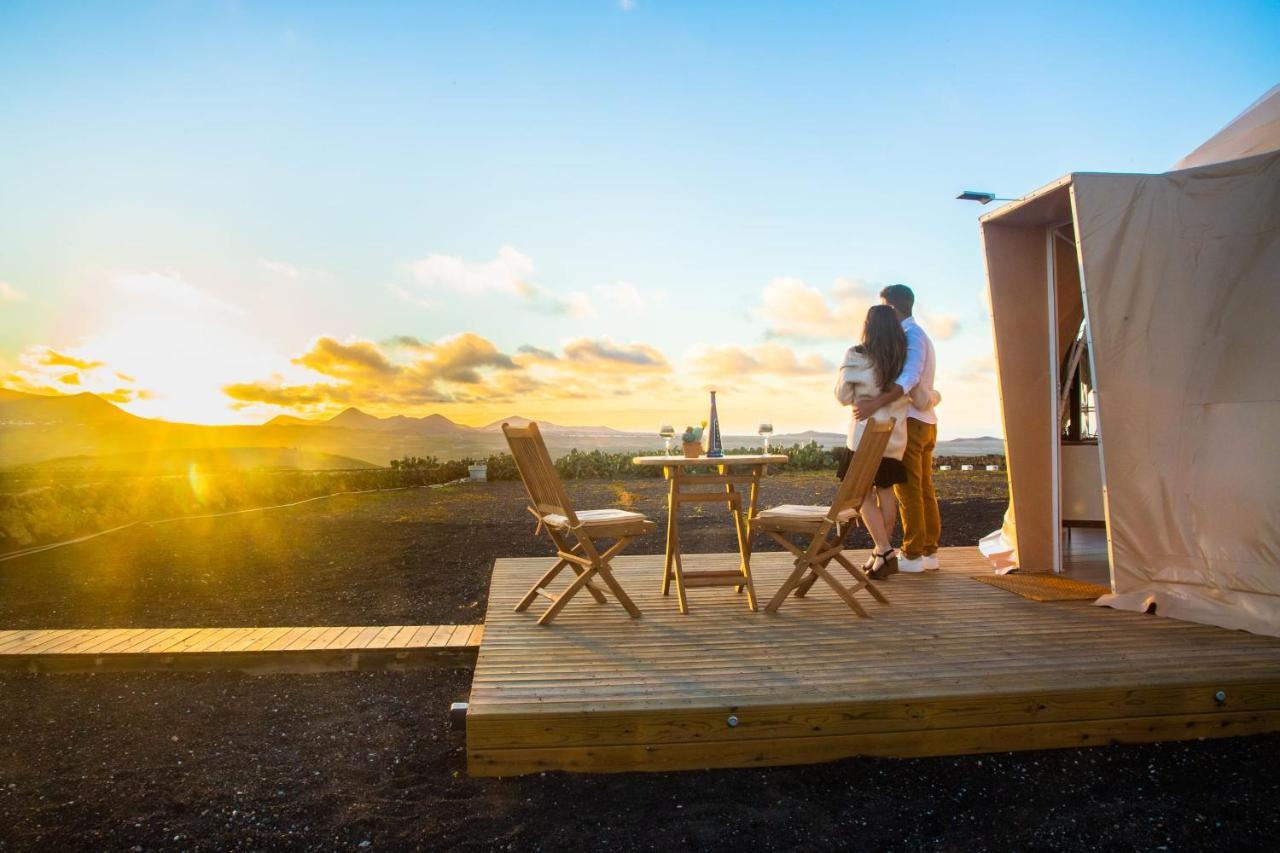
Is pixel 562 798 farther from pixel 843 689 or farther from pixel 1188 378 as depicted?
pixel 1188 378

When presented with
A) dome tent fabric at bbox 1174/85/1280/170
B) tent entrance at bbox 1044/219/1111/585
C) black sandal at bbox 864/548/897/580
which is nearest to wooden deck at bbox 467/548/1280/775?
black sandal at bbox 864/548/897/580

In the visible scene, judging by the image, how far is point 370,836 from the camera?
2672 millimetres

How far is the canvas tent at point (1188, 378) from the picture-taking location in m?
3.99

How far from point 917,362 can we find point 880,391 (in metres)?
0.28

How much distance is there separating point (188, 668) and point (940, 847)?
369 centimetres

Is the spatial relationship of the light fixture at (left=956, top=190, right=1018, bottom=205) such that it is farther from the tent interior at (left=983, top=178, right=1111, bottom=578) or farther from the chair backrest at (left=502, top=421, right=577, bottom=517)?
the chair backrest at (left=502, top=421, right=577, bottom=517)

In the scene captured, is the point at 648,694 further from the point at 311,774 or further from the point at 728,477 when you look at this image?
the point at 728,477

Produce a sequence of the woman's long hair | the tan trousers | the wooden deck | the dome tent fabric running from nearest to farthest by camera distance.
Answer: the wooden deck, the woman's long hair, the tan trousers, the dome tent fabric

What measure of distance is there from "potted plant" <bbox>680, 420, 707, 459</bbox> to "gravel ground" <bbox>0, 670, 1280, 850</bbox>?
209 centimetres

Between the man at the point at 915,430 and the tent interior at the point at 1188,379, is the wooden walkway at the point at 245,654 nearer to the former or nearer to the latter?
the man at the point at 915,430

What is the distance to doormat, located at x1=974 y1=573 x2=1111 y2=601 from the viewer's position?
461 cm

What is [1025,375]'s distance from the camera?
534 centimetres

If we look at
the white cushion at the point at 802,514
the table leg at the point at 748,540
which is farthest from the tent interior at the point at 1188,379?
the table leg at the point at 748,540

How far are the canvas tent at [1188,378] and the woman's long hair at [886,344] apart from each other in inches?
38.5
